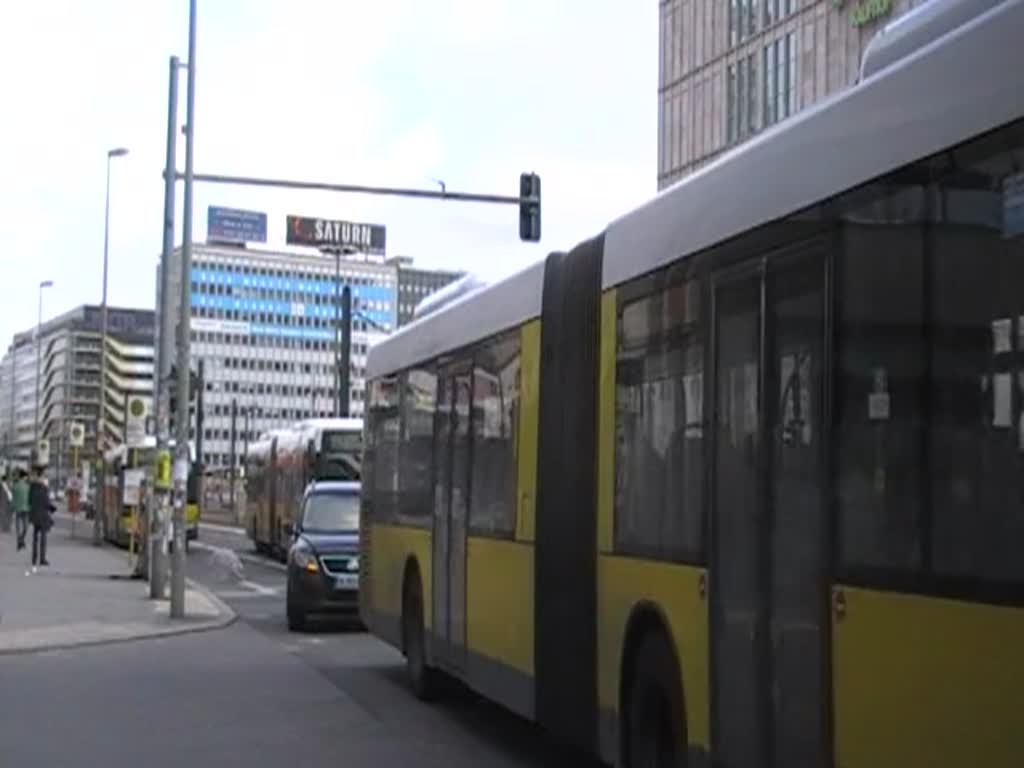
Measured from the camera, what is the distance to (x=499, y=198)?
25.7 meters

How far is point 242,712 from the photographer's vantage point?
1284 cm

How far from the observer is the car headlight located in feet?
65.9

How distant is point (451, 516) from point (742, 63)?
69.4 meters

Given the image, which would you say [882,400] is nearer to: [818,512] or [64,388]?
[818,512]

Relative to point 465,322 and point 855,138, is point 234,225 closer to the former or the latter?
point 465,322

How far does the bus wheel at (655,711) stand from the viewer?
7.50 m

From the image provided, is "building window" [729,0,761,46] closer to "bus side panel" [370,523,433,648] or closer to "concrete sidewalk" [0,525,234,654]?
"concrete sidewalk" [0,525,234,654]

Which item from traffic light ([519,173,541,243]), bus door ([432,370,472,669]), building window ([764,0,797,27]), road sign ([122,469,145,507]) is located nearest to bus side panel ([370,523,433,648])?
bus door ([432,370,472,669])

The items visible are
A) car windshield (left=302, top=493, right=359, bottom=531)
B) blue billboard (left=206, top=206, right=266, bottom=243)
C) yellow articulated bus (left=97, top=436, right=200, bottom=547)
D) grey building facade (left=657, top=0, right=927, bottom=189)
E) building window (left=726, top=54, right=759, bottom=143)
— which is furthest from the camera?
blue billboard (left=206, top=206, right=266, bottom=243)

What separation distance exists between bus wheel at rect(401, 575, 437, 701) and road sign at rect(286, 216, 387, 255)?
215 ft

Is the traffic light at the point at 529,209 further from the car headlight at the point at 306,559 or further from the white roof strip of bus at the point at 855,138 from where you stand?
the white roof strip of bus at the point at 855,138

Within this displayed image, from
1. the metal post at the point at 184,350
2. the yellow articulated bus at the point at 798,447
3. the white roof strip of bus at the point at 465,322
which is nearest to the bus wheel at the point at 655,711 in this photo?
the yellow articulated bus at the point at 798,447

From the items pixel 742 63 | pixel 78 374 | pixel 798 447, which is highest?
pixel 742 63

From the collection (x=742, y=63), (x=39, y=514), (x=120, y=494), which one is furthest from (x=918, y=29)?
(x=742, y=63)
